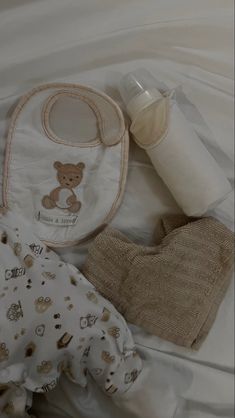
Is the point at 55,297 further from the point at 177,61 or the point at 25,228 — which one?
the point at 177,61

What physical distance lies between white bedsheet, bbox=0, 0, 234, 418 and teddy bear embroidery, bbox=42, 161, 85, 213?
0.24 feet

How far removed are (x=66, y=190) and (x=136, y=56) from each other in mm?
257

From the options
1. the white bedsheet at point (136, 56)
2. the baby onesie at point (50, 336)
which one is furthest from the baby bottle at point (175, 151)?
the baby onesie at point (50, 336)

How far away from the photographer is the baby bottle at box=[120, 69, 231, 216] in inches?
31.0

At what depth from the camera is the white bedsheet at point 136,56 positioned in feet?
2.82

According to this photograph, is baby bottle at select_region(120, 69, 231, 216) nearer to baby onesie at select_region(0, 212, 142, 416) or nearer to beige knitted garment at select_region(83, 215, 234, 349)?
beige knitted garment at select_region(83, 215, 234, 349)

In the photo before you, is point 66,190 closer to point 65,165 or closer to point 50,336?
point 65,165

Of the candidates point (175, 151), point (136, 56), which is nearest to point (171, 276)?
point (175, 151)

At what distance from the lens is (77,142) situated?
2.88ft

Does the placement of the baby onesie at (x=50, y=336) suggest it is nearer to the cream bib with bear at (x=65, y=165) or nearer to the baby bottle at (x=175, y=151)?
the cream bib with bear at (x=65, y=165)

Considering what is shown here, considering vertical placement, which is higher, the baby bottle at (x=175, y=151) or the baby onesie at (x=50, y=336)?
the baby bottle at (x=175, y=151)

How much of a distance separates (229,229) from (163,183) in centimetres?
13

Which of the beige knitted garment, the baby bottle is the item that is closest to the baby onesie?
the beige knitted garment

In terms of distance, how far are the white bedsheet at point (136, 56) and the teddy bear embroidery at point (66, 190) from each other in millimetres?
74
